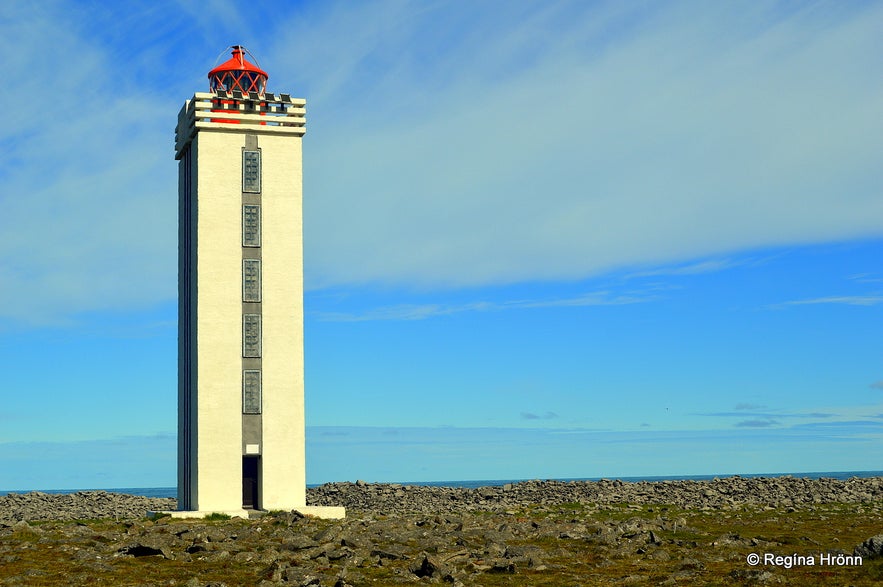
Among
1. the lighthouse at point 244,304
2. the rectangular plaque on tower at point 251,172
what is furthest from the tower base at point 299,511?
the rectangular plaque on tower at point 251,172

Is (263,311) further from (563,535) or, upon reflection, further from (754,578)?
(754,578)

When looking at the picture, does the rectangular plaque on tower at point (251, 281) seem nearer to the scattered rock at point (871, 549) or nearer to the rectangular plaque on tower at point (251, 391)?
the rectangular plaque on tower at point (251, 391)

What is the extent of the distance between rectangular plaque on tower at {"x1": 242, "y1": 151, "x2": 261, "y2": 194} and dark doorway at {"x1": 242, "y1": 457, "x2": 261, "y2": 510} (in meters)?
16.8

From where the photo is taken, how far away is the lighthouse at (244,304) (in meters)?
62.2

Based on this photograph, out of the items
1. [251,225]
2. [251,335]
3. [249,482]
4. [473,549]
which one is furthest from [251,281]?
[473,549]

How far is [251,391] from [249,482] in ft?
25.4

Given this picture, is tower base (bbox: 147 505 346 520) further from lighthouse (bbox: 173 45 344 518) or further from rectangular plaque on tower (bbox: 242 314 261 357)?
rectangular plaque on tower (bbox: 242 314 261 357)

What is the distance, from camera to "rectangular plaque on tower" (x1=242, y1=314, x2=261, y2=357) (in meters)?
62.9

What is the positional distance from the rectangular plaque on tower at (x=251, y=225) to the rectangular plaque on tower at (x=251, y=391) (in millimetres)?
7773

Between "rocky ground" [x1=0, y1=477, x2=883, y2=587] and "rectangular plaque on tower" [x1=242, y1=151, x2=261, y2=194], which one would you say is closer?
"rocky ground" [x1=0, y1=477, x2=883, y2=587]

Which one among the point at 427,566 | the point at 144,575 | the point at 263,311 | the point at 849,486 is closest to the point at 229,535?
the point at 144,575

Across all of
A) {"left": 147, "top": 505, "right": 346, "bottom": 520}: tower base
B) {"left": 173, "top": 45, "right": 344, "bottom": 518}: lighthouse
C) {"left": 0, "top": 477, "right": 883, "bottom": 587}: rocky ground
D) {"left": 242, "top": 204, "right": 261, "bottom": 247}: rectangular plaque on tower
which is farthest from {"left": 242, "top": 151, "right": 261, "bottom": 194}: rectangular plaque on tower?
{"left": 0, "top": 477, "right": 883, "bottom": 587}: rocky ground

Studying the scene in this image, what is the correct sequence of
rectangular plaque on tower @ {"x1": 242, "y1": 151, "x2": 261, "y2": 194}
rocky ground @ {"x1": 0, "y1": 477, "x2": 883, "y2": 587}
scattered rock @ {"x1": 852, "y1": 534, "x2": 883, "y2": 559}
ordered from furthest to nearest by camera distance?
rectangular plaque on tower @ {"x1": 242, "y1": 151, "x2": 261, "y2": 194} < scattered rock @ {"x1": 852, "y1": 534, "x2": 883, "y2": 559} < rocky ground @ {"x1": 0, "y1": 477, "x2": 883, "y2": 587}

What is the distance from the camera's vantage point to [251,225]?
209ft
